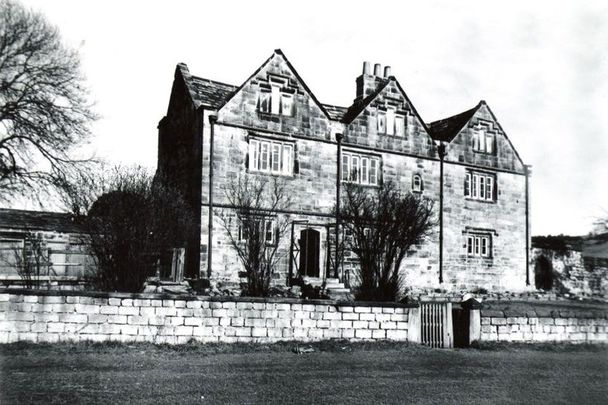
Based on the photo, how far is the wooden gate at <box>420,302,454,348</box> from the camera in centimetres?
1517

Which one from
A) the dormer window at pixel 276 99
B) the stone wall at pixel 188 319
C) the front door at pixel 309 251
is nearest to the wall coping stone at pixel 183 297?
the stone wall at pixel 188 319

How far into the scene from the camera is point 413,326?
15.2 meters

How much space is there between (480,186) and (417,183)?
14.3ft

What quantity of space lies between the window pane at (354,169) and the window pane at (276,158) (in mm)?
3725

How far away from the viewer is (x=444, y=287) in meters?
28.4

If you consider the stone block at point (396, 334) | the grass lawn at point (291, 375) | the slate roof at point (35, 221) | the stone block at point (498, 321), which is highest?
the slate roof at point (35, 221)

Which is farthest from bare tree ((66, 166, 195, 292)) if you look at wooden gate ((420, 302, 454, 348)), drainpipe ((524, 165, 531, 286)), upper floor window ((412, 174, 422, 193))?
drainpipe ((524, 165, 531, 286))

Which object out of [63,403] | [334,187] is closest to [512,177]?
[334,187]

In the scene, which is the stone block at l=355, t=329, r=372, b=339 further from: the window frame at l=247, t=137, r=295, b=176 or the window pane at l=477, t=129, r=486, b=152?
the window pane at l=477, t=129, r=486, b=152

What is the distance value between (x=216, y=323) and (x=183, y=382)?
383 centimetres

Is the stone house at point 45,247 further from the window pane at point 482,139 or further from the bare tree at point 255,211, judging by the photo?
the window pane at point 482,139

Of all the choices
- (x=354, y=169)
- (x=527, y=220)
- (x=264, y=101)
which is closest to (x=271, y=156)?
(x=264, y=101)

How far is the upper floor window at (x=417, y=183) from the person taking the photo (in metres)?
28.4

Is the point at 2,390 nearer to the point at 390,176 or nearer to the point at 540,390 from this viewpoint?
the point at 540,390
